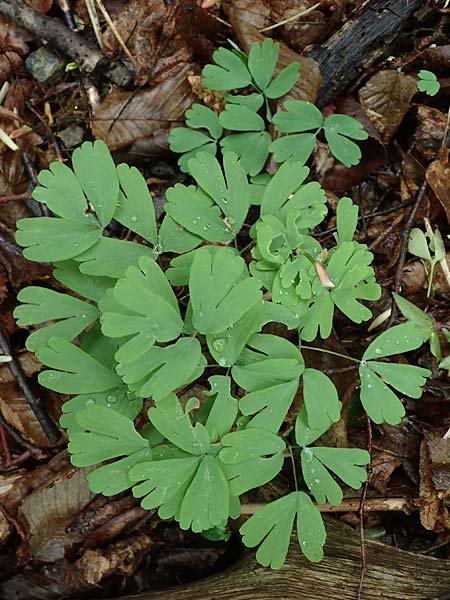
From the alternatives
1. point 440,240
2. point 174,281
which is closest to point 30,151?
point 174,281

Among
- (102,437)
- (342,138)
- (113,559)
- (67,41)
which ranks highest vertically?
(67,41)

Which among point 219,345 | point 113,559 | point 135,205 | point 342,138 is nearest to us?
point 219,345

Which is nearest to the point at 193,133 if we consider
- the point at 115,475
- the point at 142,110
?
the point at 142,110

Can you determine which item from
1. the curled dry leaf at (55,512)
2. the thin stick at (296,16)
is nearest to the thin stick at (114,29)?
the thin stick at (296,16)

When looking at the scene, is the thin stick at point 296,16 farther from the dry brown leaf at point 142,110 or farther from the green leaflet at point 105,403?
the green leaflet at point 105,403

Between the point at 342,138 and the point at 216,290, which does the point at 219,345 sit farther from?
the point at 342,138

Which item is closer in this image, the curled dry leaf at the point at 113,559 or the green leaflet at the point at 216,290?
the green leaflet at the point at 216,290
